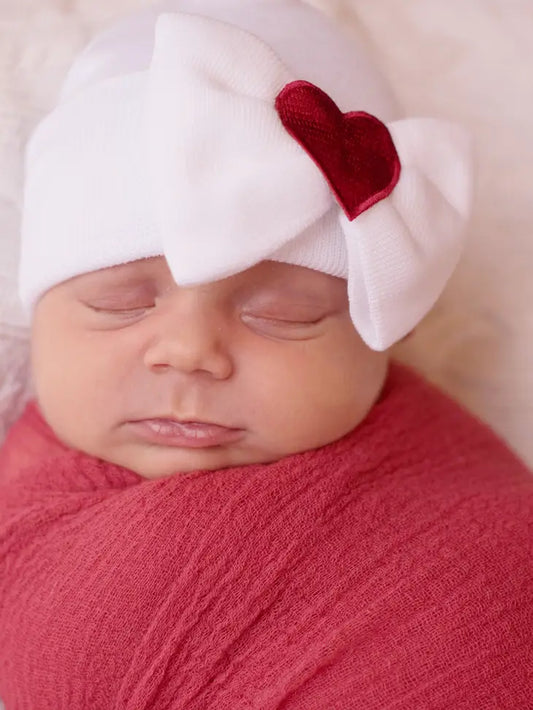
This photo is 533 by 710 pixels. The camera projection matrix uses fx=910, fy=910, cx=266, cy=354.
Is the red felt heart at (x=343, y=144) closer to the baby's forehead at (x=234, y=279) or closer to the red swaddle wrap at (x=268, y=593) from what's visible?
the baby's forehead at (x=234, y=279)

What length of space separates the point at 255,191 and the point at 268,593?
0.35 meters

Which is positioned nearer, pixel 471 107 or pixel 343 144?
pixel 343 144

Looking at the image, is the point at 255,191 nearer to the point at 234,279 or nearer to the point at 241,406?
the point at 234,279

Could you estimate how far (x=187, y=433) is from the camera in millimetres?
891

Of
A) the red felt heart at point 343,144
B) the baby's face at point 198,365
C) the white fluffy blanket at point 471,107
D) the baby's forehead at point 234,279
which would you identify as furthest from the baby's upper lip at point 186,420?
the white fluffy blanket at point 471,107

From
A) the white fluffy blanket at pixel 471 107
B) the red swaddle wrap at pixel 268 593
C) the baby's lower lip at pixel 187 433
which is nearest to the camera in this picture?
the red swaddle wrap at pixel 268 593

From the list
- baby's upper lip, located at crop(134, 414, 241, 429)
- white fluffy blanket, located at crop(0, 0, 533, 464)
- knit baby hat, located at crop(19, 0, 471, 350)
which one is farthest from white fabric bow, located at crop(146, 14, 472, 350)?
white fluffy blanket, located at crop(0, 0, 533, 464)

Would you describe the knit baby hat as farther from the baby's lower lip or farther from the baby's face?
the baby's lower lip

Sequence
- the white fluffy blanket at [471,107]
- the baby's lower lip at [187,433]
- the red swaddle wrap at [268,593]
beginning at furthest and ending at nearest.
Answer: the white fluffy blanket at [471,107] < the baby's lower lip at [187,433] < the red swaddle wrap at [268,593]

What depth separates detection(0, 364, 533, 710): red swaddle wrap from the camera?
77 centimetres

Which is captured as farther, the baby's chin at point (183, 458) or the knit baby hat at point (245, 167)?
the baby's chin at point (183, 458)

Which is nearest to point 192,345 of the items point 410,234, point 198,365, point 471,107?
point 198,365

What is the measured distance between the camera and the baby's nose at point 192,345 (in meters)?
0.84

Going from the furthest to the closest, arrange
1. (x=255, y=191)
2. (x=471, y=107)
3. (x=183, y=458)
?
(x=471, y=107), (x=183, y=458), (x=255, y=191)
